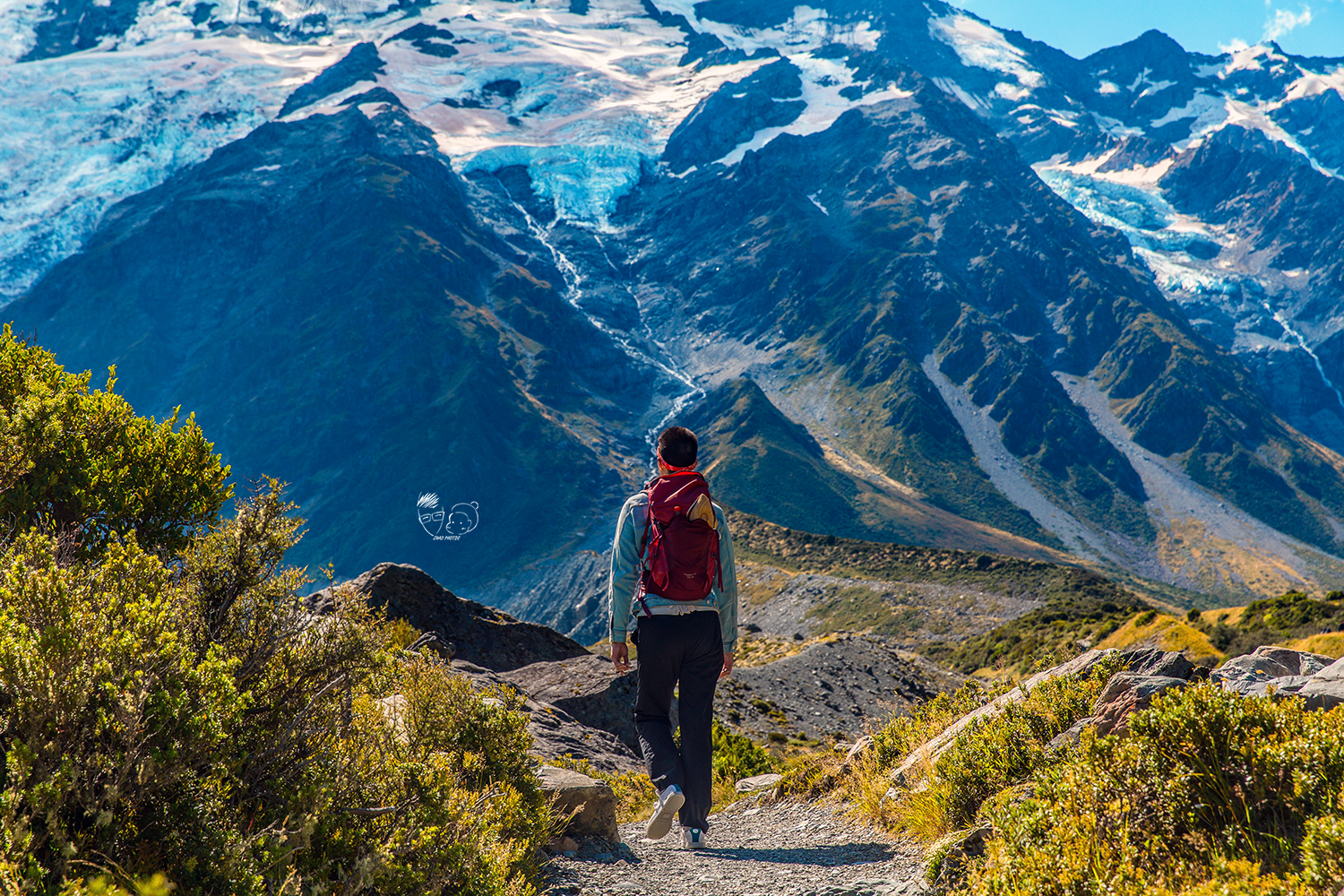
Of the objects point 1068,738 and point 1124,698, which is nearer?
point 1124,698

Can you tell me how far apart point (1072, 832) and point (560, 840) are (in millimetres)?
5008

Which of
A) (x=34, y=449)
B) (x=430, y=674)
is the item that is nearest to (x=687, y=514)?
(x=430, y=674)

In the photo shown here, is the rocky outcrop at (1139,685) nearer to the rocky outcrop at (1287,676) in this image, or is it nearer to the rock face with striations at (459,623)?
the rocky outcrop at (1287,676)

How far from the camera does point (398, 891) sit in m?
4.69

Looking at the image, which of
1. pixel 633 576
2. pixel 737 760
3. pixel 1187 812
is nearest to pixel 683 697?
pixel 633 576

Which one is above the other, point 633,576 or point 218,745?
point 218,745

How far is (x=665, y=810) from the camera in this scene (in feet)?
24.4

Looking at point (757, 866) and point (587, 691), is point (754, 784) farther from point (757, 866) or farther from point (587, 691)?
point (757, 866)

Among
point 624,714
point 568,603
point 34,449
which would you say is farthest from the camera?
point 568,603

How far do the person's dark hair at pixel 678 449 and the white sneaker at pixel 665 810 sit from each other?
297 cm

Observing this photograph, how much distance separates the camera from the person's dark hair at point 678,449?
7.81 m

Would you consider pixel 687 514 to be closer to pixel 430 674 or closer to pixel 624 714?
pixel 430 674

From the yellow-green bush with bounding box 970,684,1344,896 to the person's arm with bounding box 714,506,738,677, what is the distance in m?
3.15

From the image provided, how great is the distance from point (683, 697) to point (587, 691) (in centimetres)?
1480
